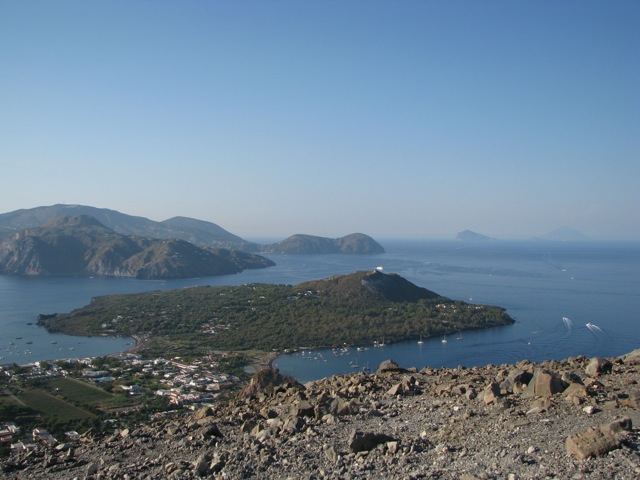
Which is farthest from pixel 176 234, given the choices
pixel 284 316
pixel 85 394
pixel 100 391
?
pixel 85 394

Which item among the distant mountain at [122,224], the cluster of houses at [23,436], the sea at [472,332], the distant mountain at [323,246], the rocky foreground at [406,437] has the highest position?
the distant mountain at [122,224]

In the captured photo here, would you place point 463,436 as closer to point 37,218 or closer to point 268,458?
point 268,458

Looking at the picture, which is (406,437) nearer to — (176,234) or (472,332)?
(472,332)

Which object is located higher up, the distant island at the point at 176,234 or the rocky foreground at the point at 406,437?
the distant island at the point at 176,234

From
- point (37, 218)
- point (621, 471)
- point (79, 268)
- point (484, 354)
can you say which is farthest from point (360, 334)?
point (37, 218)

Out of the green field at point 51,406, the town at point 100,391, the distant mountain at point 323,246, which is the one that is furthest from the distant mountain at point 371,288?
the distant mountain at point 323,246

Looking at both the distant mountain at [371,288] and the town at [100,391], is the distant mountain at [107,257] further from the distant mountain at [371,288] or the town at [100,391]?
the town at [100,391]

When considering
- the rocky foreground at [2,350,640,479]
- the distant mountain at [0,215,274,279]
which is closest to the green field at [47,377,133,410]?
the rocky foreground at [2,350,640,479]

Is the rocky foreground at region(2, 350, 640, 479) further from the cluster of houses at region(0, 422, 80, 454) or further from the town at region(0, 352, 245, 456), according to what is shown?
the cluster of houses at region(0, 422, 80, 454)
